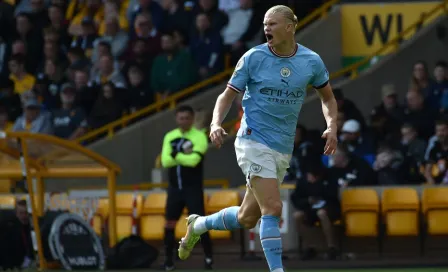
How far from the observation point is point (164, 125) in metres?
21.6

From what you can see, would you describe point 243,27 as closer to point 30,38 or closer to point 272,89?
point 30,38

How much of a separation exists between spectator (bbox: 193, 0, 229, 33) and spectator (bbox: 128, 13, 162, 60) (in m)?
0.81

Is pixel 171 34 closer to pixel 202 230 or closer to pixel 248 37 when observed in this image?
pixel 248 37

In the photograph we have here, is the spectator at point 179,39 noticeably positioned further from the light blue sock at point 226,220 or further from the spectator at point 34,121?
the light blue sock at point 226,220

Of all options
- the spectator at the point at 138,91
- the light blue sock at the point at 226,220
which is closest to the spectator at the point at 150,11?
the spectator at the point at 138,91

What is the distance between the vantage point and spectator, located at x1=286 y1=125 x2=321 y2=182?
17703mm

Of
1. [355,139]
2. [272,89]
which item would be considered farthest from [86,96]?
[272,89]

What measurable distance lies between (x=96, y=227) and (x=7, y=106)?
5898mm

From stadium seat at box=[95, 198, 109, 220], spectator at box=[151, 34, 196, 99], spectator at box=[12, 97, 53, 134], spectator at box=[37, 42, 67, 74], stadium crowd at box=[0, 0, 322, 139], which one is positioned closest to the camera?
stadium seat at box=[95, 198, 109, 220]

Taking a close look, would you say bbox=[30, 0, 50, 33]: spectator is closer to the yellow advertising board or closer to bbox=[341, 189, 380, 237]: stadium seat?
the yellow advertising board

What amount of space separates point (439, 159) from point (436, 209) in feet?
2.49

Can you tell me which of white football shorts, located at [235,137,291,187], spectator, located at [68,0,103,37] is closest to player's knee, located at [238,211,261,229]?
white football shorts, located at [235,137,291,187]

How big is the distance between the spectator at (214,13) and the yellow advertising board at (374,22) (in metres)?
1.99

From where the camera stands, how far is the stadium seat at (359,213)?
693 inches
